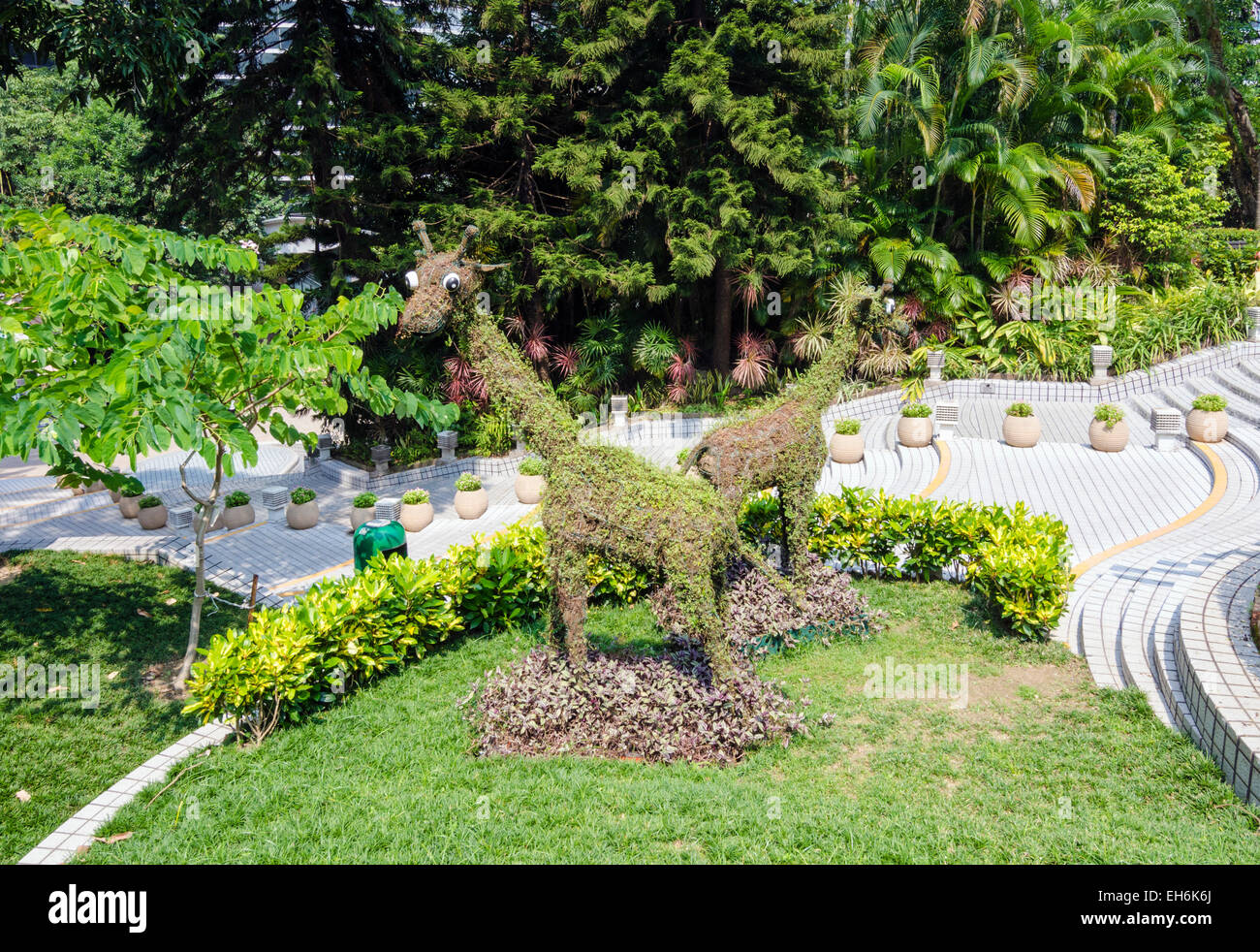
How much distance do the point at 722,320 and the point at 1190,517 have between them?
9.69m

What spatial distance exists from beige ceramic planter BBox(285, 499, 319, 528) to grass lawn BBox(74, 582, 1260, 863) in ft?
21.7

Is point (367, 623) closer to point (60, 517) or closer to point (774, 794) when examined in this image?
point (774, 794)

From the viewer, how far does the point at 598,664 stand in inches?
274

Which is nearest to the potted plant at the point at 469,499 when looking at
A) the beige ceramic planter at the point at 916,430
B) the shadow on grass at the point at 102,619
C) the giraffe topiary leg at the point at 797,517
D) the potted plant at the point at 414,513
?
the potted plant at the point at 414,513

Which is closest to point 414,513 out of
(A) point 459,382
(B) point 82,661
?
(A) point 459,382

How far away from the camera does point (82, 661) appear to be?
870 cm

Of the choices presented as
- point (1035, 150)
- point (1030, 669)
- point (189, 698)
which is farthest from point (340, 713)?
point (1035, 150)

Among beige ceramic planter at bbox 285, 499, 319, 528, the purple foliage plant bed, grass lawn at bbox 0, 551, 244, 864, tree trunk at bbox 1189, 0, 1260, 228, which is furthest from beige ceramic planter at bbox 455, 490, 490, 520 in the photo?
tree trunk at bbox 1189, 0, 1260, 228

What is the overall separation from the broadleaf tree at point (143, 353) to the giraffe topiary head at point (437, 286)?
0.60m

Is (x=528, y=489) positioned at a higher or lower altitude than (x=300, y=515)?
higher

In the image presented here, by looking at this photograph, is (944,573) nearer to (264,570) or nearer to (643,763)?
(643,763)

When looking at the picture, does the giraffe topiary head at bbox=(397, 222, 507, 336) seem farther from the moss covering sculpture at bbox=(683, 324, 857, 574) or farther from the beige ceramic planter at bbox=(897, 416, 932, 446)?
the beige ceramic planter at bbox=(897, 416, 932, 446)

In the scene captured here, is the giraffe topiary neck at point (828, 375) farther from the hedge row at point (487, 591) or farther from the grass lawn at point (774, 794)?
the grass lawn at point (774, 794)

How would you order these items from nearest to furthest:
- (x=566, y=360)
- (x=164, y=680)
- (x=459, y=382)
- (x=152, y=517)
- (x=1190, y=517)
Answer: (x=164, y=680), (x=1190, y=517), (x=152, y=517), (x=459, y=382), (x=566, y=360)
